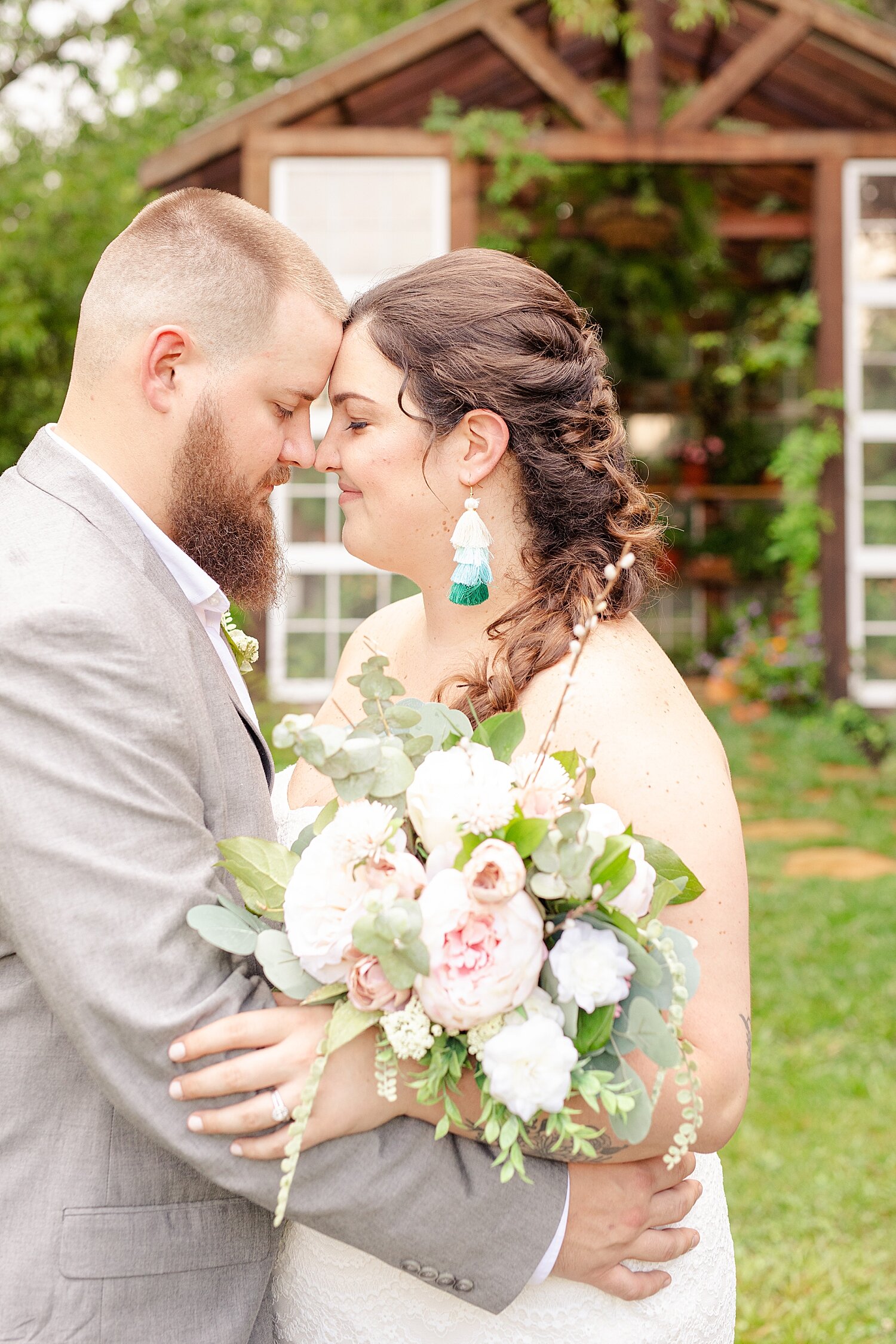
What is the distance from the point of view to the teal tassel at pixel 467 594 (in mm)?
2316

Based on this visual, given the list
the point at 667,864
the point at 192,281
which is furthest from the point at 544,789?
the point at 192,281

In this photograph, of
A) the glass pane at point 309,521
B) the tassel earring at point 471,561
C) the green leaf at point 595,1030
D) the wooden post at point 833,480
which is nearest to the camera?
the green leaf at point 595,1030

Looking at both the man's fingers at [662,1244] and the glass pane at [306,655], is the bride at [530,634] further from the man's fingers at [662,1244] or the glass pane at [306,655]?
the glass pane at [306,655]

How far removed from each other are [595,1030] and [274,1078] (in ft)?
1.39

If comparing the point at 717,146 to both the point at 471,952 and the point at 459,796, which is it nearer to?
the point at 459,796

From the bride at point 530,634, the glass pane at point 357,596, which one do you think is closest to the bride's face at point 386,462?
the bride at point 530,634

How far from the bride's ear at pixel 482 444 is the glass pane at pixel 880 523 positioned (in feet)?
27.2

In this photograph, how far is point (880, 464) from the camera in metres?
9.88

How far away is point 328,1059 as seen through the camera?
1685 mm

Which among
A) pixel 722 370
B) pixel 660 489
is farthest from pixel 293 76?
pixel 722 370

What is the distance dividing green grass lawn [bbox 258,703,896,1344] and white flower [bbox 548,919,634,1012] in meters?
2.35

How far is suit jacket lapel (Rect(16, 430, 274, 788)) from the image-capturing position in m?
1.82

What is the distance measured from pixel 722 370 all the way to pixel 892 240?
1747 mm

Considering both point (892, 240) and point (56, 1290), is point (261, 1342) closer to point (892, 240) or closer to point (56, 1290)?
point (56, 1290)
